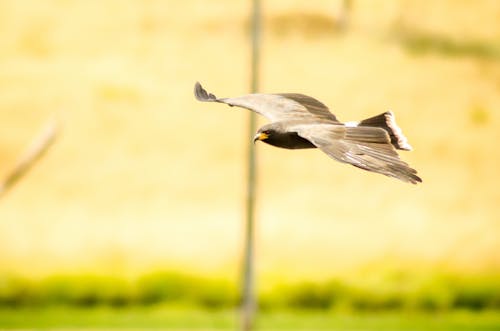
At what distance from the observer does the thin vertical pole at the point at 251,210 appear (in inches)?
496

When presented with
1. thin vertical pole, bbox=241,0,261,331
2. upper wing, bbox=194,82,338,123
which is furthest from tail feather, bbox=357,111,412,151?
thin vertical pole, bbox=241,0,261,331

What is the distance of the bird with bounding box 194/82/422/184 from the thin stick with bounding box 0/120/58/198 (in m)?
12.9

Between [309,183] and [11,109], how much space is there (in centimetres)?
508

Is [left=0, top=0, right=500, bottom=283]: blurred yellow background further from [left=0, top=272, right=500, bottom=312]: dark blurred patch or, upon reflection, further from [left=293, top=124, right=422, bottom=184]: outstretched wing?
[left=293, top=124, right=422, bottom=184]: outstretched wing

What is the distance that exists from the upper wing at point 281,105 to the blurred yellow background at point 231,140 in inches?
450

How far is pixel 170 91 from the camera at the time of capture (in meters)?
17.7

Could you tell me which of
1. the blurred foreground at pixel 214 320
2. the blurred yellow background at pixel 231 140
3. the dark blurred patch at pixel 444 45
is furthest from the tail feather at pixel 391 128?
the dark blurred patch at pixel 444 45

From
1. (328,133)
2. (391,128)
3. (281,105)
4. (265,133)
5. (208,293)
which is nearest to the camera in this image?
(328,133)

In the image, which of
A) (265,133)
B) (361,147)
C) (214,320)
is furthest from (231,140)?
(361,147)

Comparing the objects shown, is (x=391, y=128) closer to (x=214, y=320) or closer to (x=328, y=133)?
(x=328, y=133)

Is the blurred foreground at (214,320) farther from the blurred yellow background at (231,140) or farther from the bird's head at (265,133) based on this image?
the bird's head at (265,133)

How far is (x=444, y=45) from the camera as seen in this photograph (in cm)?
1817

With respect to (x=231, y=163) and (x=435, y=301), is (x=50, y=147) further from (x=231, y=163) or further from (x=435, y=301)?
(x=435, y=301)

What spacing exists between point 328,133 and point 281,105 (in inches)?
27.0
